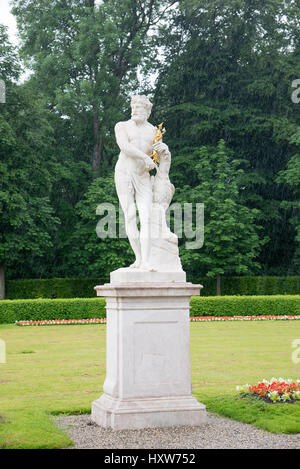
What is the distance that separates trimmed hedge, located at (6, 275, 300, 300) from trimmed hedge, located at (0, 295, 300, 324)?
6.48 metres

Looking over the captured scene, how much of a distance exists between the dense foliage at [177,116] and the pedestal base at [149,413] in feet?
70.9

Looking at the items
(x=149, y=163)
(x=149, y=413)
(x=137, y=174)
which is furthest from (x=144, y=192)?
(x=149, y=413)

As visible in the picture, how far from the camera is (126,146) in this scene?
25.7 ft

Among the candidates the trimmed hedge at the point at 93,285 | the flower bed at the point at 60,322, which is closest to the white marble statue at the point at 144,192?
the flower bed at the point at 60,322

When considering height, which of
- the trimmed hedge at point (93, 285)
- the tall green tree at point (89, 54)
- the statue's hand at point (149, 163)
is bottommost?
the trimmed hedge at point (93, 285)

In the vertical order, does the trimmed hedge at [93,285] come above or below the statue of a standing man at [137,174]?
below

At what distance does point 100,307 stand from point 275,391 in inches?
594

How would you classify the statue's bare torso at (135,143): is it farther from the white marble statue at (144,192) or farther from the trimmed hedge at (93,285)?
the trimmed hedge at (93,285)

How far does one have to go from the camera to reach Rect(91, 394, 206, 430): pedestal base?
708cm

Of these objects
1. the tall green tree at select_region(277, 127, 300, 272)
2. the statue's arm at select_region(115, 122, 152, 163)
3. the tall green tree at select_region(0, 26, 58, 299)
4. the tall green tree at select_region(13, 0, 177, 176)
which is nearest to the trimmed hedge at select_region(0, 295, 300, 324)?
the tall green tree at select_region(0, 26, 58, 299)

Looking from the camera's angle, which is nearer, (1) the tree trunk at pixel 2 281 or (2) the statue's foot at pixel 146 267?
(2) the statue's foot at pixel 146 267

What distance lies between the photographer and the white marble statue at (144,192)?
25.5 feet

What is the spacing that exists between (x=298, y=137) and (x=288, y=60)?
5191 millimetres

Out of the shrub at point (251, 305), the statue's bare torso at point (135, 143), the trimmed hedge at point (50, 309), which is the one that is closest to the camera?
the statue's bare torso at point (135, 143)
